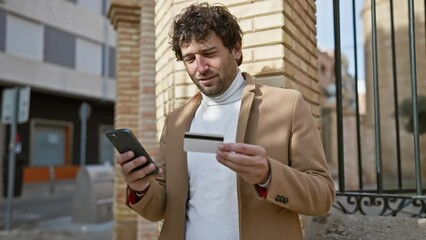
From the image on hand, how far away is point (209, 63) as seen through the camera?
1674 millimetres

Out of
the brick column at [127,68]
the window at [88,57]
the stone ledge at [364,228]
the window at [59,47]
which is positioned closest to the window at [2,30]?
the window at [59,47]

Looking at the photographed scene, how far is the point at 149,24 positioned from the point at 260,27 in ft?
11.3

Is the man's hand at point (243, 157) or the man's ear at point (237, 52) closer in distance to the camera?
the man's hand at point (243, 157)

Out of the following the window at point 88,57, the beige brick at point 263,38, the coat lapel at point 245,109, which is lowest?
the coat lapel at point 245,109

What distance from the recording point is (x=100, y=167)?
895 cm

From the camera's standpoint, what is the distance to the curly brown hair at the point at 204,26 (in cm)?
167

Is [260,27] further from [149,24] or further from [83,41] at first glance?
[83,41]

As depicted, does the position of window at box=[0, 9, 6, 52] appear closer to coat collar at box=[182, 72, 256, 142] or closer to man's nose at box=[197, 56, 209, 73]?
coat collar at box=[182, 72, 256, 142]

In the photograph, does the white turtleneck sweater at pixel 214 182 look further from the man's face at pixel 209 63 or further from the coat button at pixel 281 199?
the coat button at pixel 281 199

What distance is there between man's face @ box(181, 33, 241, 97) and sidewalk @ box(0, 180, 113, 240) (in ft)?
19.9

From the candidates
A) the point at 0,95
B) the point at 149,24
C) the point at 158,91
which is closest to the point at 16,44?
the point at 0,95

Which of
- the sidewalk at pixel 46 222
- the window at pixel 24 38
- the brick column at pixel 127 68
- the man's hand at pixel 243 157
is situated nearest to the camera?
the man's hand at pixel 243 157

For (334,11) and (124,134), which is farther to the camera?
(334,11)

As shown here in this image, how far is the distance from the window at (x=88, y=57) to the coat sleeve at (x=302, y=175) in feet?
60.7
